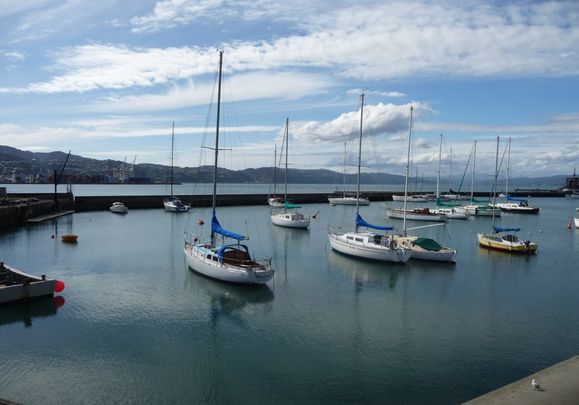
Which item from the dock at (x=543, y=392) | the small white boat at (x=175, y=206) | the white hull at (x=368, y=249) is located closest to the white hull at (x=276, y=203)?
the small white boat at (x=175, y=206)

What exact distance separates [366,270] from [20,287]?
2150 cm

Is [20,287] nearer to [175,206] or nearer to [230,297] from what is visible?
[230,297]

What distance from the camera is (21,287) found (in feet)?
69.8

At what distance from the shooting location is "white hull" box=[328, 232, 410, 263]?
109 feet

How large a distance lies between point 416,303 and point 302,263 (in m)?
11.6

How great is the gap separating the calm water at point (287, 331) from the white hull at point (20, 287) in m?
0.56

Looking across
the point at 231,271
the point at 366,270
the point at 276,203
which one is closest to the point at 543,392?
the point at 231,271

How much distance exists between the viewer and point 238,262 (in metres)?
25.7

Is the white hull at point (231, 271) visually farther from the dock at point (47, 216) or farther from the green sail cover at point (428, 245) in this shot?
the dock at point (47, 216)

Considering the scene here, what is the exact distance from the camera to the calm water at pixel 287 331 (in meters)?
14.3

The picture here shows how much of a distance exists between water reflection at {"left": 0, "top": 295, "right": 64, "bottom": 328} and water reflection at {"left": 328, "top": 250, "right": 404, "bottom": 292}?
1662 cm

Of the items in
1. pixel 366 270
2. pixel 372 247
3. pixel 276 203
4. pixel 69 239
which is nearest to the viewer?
pixel 366 270

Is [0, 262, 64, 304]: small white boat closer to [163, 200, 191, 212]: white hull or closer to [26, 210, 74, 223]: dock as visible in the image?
[26, 210, 74, 223]: dock

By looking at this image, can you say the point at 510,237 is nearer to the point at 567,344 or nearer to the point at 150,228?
the point at 567,344
